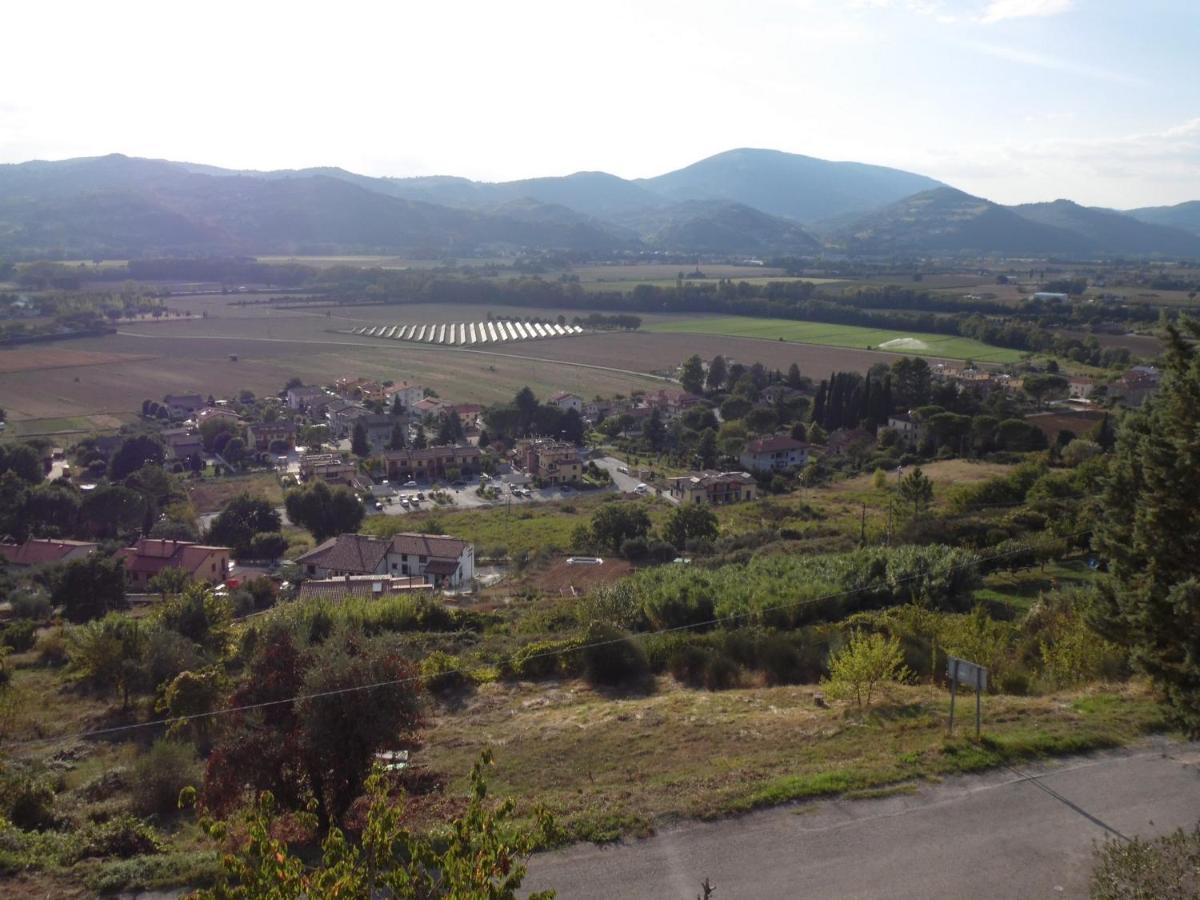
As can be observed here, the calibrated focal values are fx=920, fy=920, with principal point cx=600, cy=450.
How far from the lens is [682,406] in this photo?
52.8 metres

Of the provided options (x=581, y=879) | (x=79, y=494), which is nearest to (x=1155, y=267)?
(x=79, y=494)

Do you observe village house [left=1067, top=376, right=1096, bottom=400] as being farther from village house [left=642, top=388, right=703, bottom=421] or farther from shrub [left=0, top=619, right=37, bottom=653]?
shrub [left=0, top=619, right=37, bottom=653]

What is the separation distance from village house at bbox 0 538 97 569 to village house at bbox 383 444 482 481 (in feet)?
46.7

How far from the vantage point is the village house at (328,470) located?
3816cm

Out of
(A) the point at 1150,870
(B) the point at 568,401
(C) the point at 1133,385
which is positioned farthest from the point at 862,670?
(C) the point at 1133,385

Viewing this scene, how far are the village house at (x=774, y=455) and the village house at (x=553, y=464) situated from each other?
7.57 m

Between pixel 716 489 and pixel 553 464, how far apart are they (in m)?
7.82

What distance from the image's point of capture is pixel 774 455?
133ft

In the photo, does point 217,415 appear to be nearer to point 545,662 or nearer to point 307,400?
point 307,400

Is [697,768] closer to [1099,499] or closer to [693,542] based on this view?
[1099,499]

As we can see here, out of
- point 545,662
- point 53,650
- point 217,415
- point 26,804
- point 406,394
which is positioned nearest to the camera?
point 26,804

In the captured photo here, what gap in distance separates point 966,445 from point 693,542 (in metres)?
20.6

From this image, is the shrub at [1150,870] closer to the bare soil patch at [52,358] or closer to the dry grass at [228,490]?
the dry grass at [228,490]

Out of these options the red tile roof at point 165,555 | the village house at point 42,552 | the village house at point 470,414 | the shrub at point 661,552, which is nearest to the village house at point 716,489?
the shrub at point 661,552
